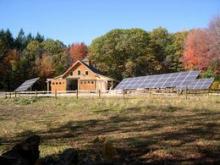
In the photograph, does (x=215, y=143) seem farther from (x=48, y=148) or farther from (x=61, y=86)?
(x=61, y=86)

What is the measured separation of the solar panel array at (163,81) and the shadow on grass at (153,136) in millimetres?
25090

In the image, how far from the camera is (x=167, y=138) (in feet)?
41.5

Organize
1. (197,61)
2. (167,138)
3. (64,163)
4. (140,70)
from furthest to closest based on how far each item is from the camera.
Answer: (140,70) → (197,61) → (167,138) → (64,163)

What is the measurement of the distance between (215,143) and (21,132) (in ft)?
24.4

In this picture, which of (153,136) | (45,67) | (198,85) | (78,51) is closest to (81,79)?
(45,67)

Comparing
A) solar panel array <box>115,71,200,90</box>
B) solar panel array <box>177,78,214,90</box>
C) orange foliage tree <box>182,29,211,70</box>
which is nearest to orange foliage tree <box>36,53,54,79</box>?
orange foliage tree <box>182,29,211,70</box>

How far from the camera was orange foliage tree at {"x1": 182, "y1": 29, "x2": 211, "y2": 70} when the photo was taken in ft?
232

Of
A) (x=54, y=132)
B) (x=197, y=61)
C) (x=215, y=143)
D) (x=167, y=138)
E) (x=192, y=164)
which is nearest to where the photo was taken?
(x=192, y=164)

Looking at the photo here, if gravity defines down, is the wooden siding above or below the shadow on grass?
above

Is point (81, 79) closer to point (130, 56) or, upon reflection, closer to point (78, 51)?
point (130, 56)

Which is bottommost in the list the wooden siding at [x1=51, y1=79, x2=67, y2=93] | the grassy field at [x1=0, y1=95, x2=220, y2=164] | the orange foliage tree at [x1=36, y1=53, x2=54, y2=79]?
the grassy field at [x1=0, y1=95, x2=220, y2=164]

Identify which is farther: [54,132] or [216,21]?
[216,21]

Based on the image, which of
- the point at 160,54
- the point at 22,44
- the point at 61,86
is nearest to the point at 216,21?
the point at 160,54

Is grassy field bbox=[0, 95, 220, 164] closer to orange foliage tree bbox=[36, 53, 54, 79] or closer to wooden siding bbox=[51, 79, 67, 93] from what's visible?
wooden siding bbox=[51, 79, 67, 93]
